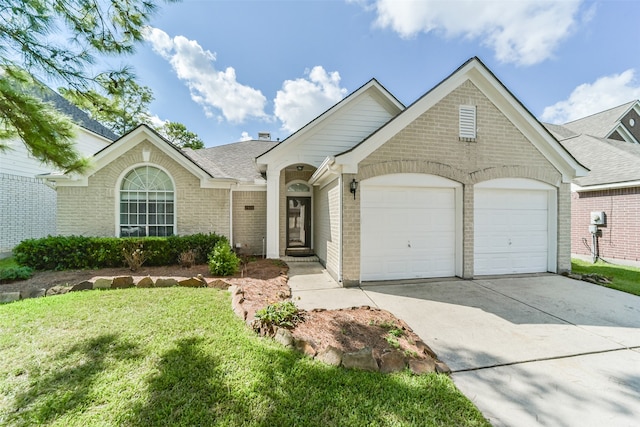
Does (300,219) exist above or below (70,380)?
above

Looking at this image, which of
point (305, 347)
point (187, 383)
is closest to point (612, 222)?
point (305, 347)

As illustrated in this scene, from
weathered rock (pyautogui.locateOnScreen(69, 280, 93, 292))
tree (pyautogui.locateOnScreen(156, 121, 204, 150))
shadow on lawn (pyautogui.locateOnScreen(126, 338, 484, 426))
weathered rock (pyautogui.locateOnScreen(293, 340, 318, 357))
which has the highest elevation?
tree (pyautogui.locateOnScreen(156, 121, 204, 150))

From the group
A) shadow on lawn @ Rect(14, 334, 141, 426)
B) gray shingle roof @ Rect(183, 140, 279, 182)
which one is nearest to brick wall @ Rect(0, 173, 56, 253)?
gray shingle roof @ Rect(183, 140, 279, 182)

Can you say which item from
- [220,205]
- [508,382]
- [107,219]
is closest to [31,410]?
[508,382]

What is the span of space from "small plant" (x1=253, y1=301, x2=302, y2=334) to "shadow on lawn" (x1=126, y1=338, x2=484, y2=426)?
0.75 m

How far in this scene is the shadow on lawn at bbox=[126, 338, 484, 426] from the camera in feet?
7.84

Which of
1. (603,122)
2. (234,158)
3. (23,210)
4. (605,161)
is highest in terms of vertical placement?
(603,122)

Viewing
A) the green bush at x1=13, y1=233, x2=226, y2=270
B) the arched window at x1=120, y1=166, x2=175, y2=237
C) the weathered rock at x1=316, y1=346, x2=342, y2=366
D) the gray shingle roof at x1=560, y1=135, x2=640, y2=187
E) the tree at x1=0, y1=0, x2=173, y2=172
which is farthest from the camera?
the gray shingle roof at x1=560, y1=135, x2=640, y2=187

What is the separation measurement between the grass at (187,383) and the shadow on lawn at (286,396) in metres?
0.01

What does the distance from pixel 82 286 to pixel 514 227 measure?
40.5 feet

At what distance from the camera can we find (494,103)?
751 cm

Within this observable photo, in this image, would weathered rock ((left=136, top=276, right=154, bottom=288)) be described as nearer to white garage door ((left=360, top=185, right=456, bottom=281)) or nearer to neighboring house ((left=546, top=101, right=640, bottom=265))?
white garage door ((left=360, top=185, right=456, bottom=281))

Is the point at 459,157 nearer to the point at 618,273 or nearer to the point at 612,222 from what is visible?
the point at 618,273

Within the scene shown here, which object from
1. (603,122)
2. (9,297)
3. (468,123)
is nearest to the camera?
(9,297)
